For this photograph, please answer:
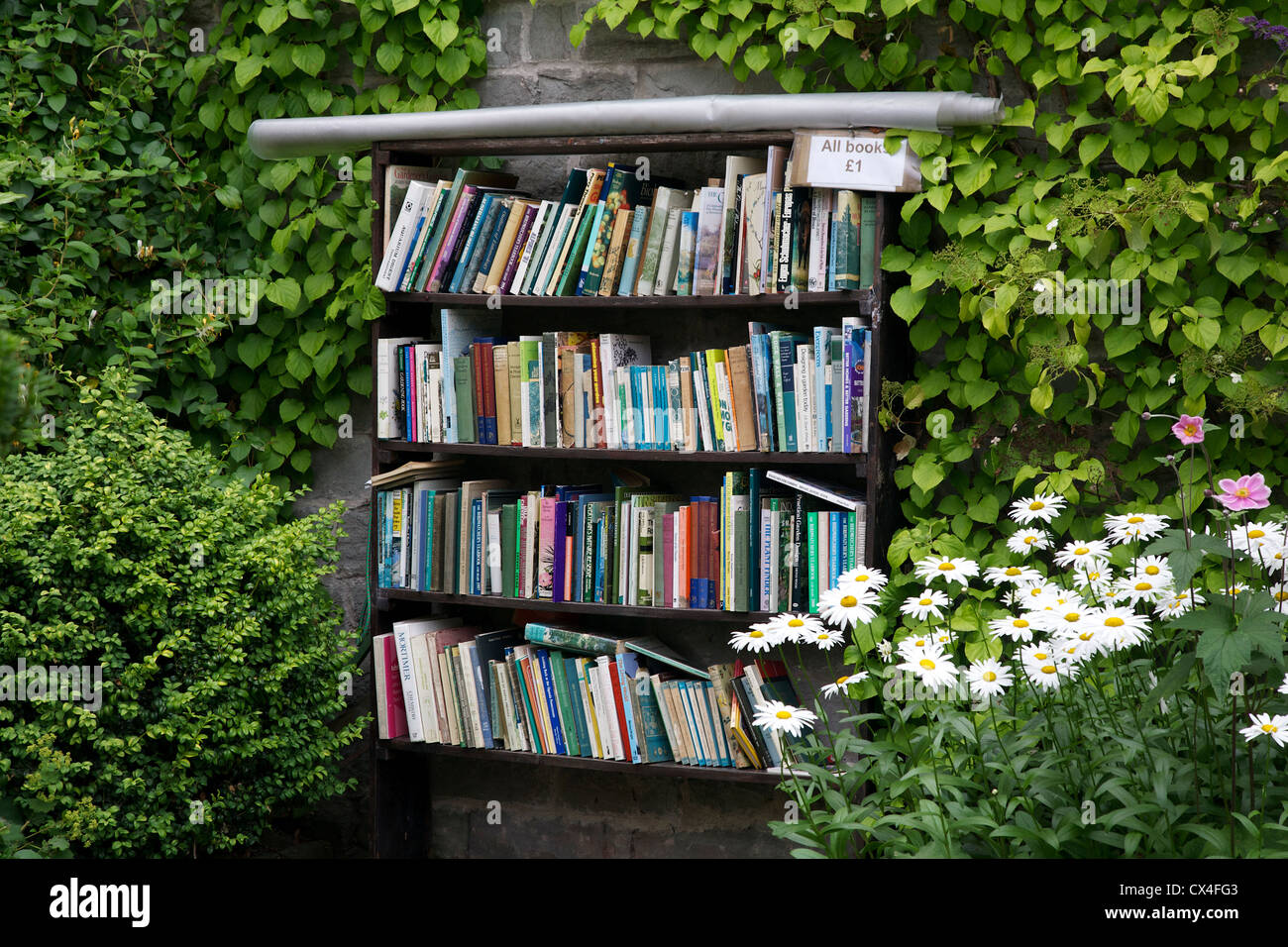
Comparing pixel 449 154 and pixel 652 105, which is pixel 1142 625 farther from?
pixel 449 154

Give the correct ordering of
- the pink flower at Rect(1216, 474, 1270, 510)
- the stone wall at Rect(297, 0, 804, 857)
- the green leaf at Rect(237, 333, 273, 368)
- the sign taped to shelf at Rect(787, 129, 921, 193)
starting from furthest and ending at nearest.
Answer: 1. the green leaf at Rect(237, 333, 273, 368)
2. the stone wall at Rect(297, 0, 804, 857)
3. the sign taped to shelf at Rect(787, 129, 921, 193)
4. the pink flower at Rect(1216, 474, 1270, 510)

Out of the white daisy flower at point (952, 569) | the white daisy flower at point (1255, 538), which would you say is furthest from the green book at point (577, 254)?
the white daisy flower at point (1255, 538)

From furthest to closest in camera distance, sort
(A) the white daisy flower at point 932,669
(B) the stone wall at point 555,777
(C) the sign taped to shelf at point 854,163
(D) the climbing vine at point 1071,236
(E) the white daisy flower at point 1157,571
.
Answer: (B) the stone wall at point 555,777, (C) the sign taped to shelf at point 854,163, (D) the climbing vine at point 1071,236, (E) the white daisy flower at point 1157,571, (A) the white daisy flower at point 932,669

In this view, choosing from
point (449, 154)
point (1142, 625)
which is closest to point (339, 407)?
point (449, 154)

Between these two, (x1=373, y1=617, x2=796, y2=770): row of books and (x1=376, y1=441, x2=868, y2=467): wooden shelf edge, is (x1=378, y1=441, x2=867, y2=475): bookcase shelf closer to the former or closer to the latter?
(x1=376, y1=441, x2=868, y2=467): wooden shelf edge

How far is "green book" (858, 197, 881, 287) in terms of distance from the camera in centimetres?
263

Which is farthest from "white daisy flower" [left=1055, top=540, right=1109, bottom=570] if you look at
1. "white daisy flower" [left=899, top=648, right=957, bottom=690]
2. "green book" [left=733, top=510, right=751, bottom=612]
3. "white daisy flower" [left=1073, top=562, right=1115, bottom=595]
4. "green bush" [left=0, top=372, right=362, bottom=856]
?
"green bush" [left=0, top=372, right=362, bottom=856]

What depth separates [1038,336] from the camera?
2572mm

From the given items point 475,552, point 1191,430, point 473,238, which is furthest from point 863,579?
point 473,238

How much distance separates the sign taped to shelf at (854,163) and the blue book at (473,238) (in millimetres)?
759

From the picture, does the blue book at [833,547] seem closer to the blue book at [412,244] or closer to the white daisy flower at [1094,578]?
the white daisy flower at [1094,578]

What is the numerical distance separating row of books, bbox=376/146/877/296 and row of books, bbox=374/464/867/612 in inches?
18.0

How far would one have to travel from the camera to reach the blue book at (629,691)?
2859 mm

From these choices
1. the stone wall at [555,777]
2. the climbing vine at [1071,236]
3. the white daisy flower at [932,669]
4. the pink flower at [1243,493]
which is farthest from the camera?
the stone wall at [555,777]
